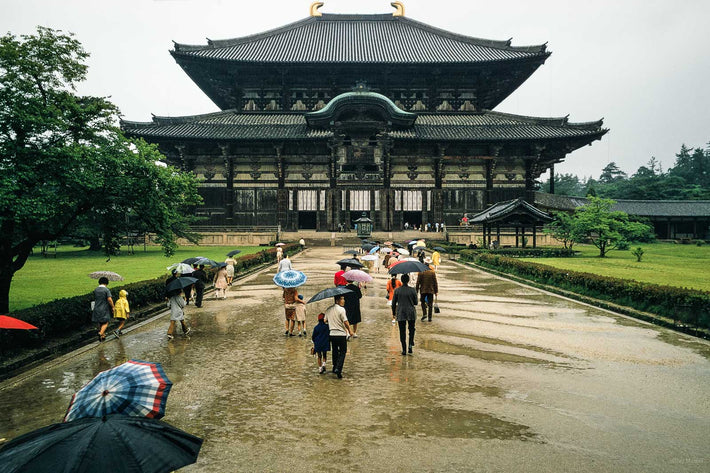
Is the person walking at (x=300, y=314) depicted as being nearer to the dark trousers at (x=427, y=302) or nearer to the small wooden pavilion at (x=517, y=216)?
the dark trousers at (x=427, y=302)

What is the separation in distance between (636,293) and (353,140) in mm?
30362

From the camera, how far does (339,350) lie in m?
7.98

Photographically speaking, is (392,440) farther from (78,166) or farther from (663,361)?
(78,166)

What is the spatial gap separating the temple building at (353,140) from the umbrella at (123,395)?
36.7m

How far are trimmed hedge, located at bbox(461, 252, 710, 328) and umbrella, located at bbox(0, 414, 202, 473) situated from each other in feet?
41.7

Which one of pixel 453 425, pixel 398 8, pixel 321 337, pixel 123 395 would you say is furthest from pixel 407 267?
pixel 398 8

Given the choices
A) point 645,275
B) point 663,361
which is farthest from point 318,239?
point 663,361

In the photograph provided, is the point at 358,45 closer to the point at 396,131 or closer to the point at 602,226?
the point at 396,131

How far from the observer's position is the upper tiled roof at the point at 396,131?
39344 mm

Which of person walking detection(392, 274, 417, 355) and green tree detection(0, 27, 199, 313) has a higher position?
green tree detection(0, 27, 199, 313)

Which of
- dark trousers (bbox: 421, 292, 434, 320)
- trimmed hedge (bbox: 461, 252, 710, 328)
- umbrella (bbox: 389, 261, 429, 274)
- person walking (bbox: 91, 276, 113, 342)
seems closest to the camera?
person walking (bbox: 91, 276, 113, 342)

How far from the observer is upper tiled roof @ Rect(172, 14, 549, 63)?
42.9 meters

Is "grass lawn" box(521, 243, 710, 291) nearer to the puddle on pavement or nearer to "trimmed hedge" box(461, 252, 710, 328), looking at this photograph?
"trimmed hedge" box(461, 252, 710, 328)

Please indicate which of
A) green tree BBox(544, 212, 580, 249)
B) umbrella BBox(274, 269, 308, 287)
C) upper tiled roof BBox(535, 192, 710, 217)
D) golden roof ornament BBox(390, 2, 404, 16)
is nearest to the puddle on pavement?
umbrella BBox(274, 269, 308, 287)
